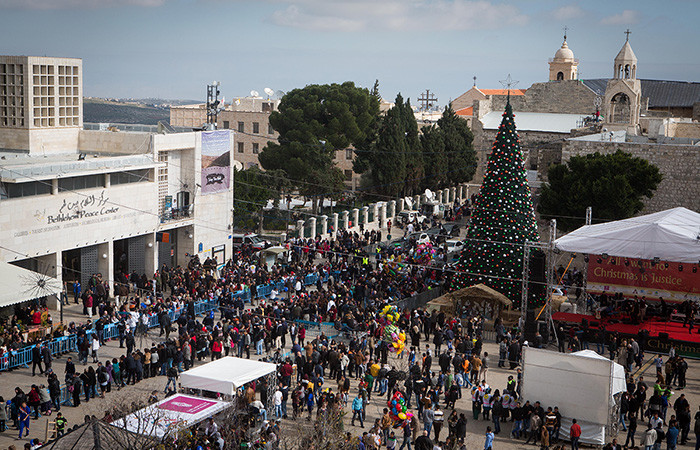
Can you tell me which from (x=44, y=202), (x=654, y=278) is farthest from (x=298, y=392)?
(x=654, y=278)

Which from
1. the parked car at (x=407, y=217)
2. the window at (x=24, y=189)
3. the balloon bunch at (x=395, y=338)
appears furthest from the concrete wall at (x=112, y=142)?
the parked car at (x=407, y=217)

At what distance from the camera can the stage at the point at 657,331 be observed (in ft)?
91.7

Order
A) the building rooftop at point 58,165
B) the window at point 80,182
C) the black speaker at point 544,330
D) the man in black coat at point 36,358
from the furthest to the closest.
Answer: the window at point 80,182
the building rooftop at point 58,165
the black speaker at point 544,330
the man in black coat at point 36,358

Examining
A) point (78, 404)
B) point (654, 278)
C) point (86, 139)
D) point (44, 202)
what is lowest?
point (78, 404)

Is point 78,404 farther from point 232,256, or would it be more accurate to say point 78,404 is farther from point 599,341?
point 232,256

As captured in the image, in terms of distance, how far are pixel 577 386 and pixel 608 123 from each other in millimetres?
40968

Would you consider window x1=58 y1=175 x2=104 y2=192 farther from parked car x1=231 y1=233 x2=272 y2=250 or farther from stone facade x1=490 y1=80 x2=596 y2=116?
stone facade x1=490 y1=80 x2=596 y2=116

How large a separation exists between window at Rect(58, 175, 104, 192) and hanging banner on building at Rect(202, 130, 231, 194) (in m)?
6.55

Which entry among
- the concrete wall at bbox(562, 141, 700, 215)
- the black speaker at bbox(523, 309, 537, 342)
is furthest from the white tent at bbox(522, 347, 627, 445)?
the concrete wall at bbox(562, 141, 700, 215)

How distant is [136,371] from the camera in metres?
23.2

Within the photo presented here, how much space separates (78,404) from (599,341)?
17.5m

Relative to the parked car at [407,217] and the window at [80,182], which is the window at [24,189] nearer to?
the window at [80,182]

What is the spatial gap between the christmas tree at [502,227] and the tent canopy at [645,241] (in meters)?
2.33

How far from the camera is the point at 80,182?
107 feet
